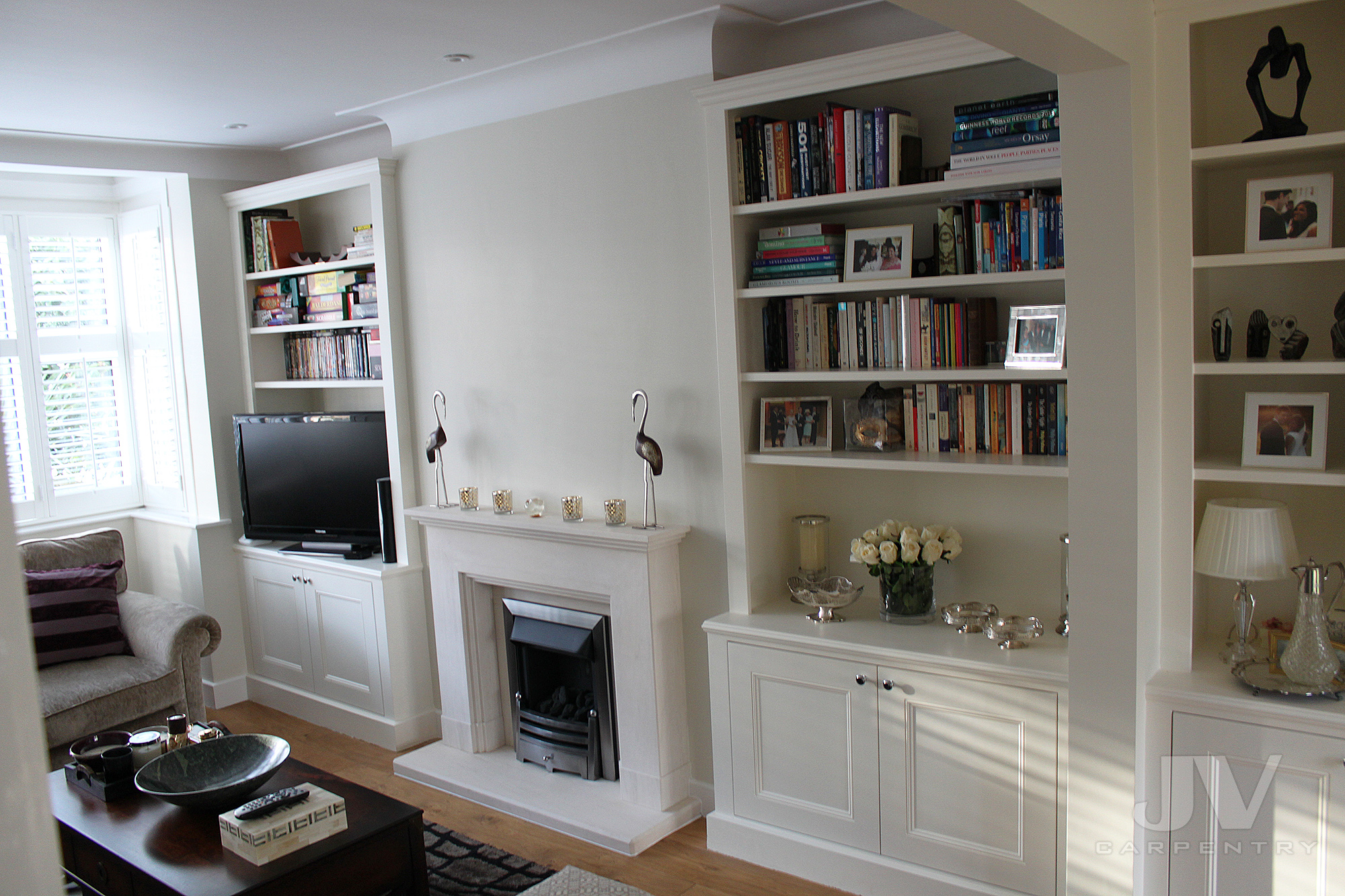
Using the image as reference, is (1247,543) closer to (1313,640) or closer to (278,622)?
(1313,640)

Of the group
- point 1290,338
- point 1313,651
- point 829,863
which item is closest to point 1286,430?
point 1290,338

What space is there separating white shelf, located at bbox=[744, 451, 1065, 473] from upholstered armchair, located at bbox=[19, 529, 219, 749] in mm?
2668

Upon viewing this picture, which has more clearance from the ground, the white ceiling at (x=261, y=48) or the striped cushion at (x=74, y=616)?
the white ceiling at (x=261, y=48)

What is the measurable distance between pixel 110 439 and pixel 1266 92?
5537 millimetres

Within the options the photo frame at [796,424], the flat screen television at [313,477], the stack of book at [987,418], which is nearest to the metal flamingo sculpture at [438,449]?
the flat screen television at [313,477]

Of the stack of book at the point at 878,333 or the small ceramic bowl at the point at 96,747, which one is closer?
the stack of book at the point at 878,333

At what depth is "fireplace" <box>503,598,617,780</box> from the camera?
3746 millimetres

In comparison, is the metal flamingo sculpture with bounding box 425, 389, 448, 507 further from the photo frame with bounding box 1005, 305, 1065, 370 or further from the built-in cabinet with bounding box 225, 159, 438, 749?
the photo frame with bounding box 1005, 305, 1065, 370

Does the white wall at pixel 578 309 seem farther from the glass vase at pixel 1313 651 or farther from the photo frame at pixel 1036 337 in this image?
the glass vase at pixel 1313 651

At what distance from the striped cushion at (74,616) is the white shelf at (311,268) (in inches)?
62.6

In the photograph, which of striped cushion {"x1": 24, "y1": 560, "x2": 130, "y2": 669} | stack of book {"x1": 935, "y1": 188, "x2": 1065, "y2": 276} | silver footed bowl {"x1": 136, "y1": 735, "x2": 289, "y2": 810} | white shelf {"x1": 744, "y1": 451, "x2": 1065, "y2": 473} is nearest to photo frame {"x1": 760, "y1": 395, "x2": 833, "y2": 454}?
white shelf {"x1": 744, "y1": 451, "x2": 1065, "y2": 473}

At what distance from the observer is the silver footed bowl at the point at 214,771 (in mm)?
2793

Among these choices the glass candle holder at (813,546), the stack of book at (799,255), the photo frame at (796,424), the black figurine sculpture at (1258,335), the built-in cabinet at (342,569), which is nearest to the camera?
the black figurine sculpture at (1258,335)

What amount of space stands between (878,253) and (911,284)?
0.20 m
